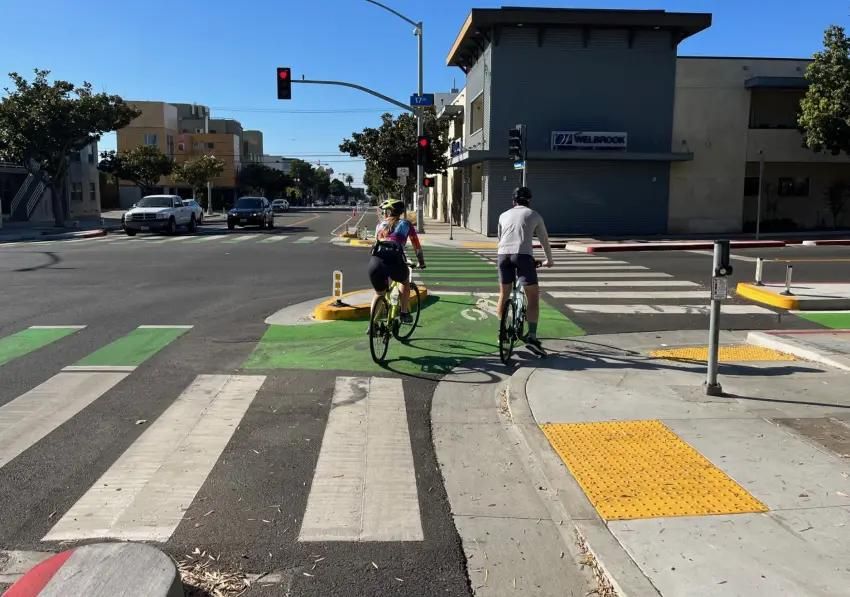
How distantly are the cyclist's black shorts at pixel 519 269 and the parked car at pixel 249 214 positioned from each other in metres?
29.8

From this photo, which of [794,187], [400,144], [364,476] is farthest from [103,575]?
[400,144]

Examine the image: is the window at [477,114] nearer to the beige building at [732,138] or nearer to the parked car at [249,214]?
the beige building at [732,138]

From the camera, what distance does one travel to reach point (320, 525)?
3.85 m

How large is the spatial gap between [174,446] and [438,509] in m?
2.09

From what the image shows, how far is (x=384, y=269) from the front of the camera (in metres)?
7.57

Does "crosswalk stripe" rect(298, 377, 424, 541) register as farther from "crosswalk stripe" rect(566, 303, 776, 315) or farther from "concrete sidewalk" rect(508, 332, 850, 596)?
"crosswalk stripe" rect(566, 303, 776, 315)

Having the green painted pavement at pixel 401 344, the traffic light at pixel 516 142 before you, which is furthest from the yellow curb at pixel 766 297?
the traffic light at pixel 516 142

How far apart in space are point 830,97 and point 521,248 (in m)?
25.3

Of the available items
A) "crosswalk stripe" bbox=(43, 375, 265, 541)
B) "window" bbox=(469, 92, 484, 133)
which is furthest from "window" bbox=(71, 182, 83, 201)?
"crosswalk stripe" bbox=(43, 375, 265, 541)

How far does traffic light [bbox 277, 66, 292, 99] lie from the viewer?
24.7m

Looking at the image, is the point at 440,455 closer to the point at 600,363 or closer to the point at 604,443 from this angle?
the point at 604,443

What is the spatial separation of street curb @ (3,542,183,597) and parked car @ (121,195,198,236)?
97.8ft

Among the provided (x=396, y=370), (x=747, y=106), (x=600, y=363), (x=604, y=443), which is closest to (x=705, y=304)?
(x=600, y=363)

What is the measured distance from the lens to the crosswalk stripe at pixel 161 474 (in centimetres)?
381
